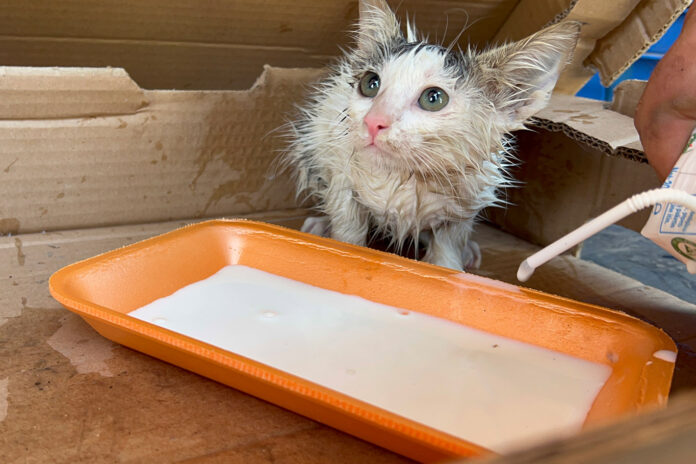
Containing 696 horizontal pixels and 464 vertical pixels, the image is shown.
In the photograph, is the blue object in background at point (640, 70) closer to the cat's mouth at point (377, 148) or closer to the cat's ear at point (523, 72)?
the cat's ear at point (523, 72)

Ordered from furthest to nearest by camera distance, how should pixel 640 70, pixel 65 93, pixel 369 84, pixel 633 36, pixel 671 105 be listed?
pixel 640 70 → pixel 633 36 → pixel 65 93 → pixel 369 84 → pixel 671 105

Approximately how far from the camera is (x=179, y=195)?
4.88 ft

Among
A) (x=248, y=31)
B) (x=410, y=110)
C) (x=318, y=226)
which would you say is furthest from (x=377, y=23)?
(x=318, y=226)

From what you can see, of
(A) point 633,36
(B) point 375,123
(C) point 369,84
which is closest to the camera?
(B) point 375,123

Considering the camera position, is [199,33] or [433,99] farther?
[199,33]

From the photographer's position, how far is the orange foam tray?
64 cm

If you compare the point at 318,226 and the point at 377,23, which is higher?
the point at 377,23

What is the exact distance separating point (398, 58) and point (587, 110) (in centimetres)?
50

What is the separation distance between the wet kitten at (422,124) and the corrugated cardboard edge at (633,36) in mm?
400

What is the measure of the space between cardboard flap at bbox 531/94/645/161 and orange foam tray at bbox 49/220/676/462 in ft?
1.14

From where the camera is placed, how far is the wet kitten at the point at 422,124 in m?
1.00

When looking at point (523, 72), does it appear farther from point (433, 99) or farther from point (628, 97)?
point (628, 97)

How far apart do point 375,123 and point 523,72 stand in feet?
1.03

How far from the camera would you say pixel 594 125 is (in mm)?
1153
